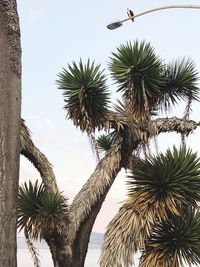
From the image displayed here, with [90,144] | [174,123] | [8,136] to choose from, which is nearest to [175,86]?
[174,123]

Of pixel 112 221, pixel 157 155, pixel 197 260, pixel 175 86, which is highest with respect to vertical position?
pixel 175 86

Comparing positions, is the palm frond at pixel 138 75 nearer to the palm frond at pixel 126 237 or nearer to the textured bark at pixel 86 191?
the textured bark at pixel 86 191

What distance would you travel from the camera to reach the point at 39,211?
13391 millimetres

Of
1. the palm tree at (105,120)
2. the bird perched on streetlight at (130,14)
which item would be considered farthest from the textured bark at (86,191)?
the bird perched on streetlight at (130,14)

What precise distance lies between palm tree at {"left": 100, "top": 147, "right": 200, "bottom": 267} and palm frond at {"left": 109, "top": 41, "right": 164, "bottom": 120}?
1.31 metres

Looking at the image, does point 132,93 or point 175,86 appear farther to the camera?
point 175,86

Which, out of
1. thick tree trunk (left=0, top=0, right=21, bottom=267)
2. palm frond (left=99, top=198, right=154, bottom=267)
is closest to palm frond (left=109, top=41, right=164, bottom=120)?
palm frond (left=99, top=198, right=154, bottom=267)

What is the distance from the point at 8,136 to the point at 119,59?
8.38 metres

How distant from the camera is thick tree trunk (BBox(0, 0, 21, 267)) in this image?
6219 millimetres

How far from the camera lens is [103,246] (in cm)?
1303

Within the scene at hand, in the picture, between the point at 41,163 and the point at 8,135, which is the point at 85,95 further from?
the point at 8,135

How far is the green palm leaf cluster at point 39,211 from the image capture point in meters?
13.3

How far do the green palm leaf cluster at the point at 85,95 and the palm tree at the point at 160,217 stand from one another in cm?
155

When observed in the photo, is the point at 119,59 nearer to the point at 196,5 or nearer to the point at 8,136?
the point at 196,5
